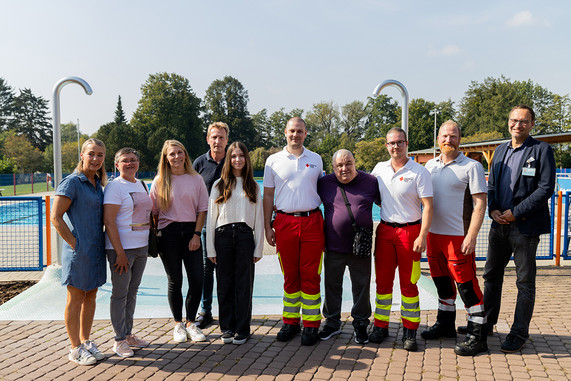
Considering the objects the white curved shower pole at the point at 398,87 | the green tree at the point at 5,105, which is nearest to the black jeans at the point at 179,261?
the white curved shower pole at the point at 398,87

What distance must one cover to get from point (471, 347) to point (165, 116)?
206 ft

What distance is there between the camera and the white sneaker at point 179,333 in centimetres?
443

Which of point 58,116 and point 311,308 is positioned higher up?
point 58,116


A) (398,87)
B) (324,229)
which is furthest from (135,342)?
(398,87)

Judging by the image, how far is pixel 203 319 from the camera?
4.88m

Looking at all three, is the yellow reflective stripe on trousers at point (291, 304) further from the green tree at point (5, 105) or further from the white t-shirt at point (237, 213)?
the green tree at point (5, 105)

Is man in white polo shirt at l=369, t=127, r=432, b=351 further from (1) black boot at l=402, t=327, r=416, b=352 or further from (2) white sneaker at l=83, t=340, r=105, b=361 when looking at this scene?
(2) white sneaker at l=83, t=340, r=105, b=361

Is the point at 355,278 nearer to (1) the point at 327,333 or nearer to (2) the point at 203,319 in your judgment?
(1) the point at 327,333

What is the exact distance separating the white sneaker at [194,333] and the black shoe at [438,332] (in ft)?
7.37

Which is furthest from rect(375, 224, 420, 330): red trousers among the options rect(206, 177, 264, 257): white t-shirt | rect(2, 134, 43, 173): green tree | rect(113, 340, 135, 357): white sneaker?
rect(2, 134, 43, 173): green tree

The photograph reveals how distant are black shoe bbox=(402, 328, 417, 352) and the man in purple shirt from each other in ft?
1.21

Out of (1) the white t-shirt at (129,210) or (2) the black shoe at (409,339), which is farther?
(2) the black shoe at (409,339)

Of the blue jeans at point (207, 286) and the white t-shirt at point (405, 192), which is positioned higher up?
the white t-shirt at point (405, 192)

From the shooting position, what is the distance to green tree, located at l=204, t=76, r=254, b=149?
8319 cm
